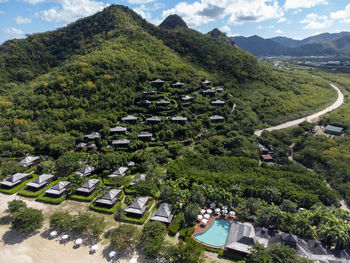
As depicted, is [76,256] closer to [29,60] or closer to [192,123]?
[192,123]

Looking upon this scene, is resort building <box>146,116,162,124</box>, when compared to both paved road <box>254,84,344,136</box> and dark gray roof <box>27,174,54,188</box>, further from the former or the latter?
paved road <box>254,84,344,136</box>

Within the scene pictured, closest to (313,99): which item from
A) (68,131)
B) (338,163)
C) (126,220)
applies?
(338,163)

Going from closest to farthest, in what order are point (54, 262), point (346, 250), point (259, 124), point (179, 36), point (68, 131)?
point (54, 262) → point (346, 250) → point (68, 131) → point (259, 124) → point (179, 36)

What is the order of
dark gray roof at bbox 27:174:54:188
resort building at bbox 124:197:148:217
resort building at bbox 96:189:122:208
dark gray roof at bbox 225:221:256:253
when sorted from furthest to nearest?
dark gray roof at bbox 27:174:54:188, resort building at bbox 96:189:122:208, resort building at bbox 124:197:148:217, dark gray roof at bbox 225:221:256:253

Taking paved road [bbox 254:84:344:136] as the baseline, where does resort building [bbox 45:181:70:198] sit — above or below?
above

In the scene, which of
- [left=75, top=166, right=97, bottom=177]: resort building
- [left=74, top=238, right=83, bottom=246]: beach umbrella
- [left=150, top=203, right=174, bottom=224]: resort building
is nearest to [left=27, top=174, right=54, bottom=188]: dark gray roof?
[left=75, top=166, right=97, bottom=177]: resort building

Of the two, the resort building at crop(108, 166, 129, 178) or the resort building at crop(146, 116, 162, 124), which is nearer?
the resort building at crop(108, 166, 129, 178)

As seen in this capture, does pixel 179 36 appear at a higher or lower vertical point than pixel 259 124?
higher
